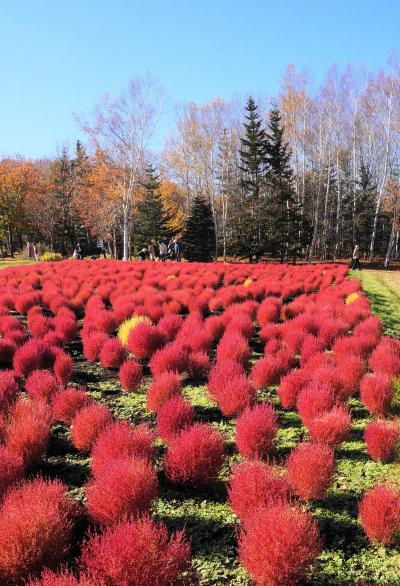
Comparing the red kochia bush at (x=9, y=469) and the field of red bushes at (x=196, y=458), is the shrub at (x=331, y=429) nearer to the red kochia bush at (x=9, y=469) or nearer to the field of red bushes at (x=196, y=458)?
the field of red bushes at (x=196, y=458)

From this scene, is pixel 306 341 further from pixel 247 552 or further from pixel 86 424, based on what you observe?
pixel 247 552

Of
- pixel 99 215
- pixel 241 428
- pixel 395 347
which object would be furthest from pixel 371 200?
pixel 241 428

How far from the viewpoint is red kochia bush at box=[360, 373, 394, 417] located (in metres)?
4.26

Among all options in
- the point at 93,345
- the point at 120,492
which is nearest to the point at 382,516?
the point at 120,492

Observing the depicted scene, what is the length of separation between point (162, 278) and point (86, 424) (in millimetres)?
8574

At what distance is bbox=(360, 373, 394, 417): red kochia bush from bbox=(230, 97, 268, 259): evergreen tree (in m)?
27.5

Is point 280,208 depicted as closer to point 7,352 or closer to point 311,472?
point 7,352

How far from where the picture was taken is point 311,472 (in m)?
2.88

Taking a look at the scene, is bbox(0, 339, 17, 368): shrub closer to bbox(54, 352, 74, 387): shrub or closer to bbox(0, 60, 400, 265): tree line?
bbox(54, 352, 74, 387): shrub

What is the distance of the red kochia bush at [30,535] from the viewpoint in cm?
213

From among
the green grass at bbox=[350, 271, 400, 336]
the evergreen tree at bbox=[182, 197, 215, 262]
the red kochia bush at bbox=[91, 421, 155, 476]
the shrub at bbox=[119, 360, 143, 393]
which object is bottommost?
the green grass at bbox=[350, 271, 400, 336]

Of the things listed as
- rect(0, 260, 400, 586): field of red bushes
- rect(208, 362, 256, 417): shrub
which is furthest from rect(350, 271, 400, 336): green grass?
rect(208, 362, 256, 417): shrub

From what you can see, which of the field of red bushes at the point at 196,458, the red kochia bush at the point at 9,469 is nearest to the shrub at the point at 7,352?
the field of red bushes at the point at 196,458

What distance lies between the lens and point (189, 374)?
5.58 m
